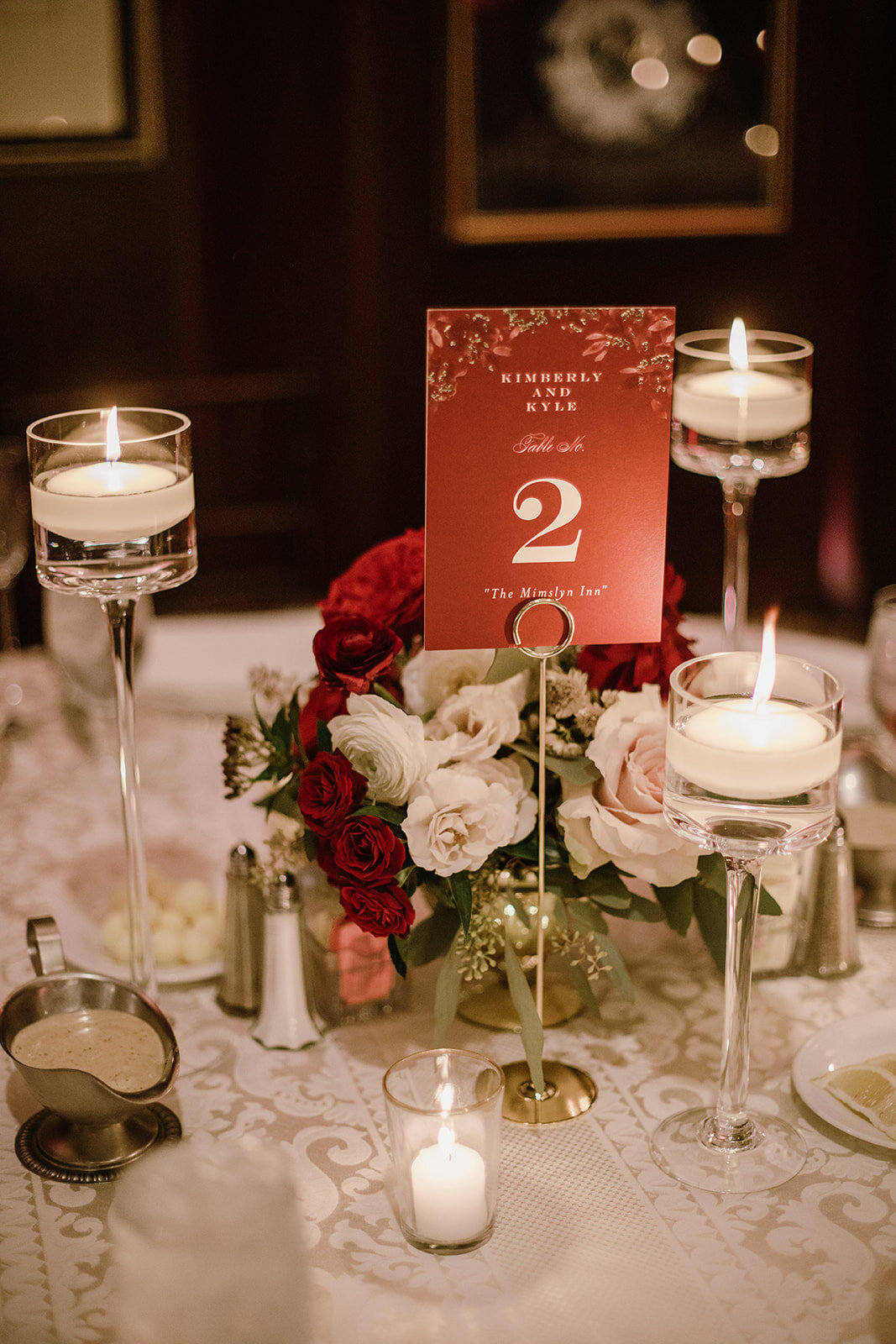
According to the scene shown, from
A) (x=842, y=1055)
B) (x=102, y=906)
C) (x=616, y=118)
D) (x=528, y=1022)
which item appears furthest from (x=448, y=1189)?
(x=616, y=118)

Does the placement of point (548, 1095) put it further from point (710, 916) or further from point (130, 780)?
point (130, 780)

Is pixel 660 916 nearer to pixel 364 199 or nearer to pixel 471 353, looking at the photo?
pixel 471 353

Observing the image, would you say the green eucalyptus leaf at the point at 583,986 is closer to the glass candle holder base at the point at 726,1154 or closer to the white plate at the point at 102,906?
the glass candle holder base at the point at 726,1154

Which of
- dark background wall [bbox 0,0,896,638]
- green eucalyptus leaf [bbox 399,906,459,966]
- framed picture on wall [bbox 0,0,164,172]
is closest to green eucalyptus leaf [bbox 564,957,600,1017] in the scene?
green eucalyptus leaf [bbox 399,906,459,966]

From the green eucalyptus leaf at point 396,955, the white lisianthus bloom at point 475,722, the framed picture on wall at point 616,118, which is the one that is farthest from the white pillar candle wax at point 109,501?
the framed picture on wall at point 616,118

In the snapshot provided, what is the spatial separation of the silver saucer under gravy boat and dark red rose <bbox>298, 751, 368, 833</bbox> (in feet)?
0.63

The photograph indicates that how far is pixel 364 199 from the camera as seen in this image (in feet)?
11.2

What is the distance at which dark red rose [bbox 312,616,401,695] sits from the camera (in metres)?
1.04

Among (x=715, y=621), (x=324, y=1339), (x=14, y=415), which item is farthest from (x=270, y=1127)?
(x=14, y=415)

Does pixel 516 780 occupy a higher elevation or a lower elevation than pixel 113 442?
lower

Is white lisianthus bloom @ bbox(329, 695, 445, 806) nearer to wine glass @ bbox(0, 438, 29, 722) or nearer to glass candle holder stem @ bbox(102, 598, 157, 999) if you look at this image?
glass candle holder stem @ bbox(102, 598, 157, 999)

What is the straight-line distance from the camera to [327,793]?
101 cm

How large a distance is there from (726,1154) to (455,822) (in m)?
0.32

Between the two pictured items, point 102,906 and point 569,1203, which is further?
point 102,906
